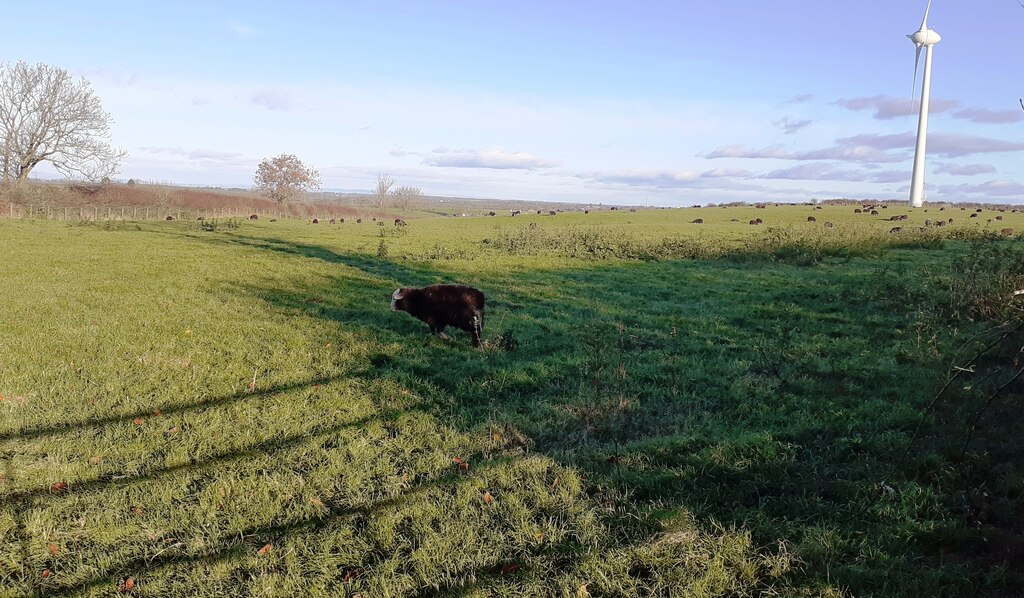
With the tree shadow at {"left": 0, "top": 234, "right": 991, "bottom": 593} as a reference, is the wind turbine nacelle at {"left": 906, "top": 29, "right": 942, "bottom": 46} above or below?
above

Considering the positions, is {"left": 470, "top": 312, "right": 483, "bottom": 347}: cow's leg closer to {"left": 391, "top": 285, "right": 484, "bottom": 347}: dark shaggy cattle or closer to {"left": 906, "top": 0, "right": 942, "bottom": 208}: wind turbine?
{"left": 391, "top": 285, "right": 484, "bottom": 347}: dark shaggy cattle

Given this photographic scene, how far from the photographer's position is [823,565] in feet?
12.9

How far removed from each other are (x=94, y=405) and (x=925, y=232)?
116 feet

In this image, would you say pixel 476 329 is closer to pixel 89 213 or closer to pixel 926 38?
pixel 89 213

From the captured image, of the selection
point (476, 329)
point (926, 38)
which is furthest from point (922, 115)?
point (476, 329)

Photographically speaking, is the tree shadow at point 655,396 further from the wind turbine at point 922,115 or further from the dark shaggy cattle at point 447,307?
the wind turbine at point 922,115

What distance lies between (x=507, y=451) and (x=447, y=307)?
462 centimetres

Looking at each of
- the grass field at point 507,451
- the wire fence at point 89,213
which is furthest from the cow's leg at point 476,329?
the wire fence at point 89,213

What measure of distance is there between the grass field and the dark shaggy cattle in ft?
1.40

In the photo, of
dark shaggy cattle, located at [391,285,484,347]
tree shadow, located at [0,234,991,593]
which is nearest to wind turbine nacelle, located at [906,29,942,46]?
tree shadow, located at [0,234,991,593]

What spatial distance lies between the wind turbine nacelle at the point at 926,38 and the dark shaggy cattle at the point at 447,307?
60287 mm

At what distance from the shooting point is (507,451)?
5777mm

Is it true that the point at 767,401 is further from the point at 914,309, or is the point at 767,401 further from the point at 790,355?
the point at 914,309

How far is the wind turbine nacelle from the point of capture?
170 ft
